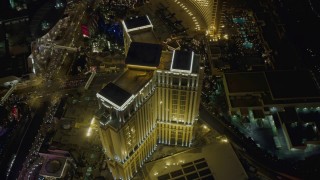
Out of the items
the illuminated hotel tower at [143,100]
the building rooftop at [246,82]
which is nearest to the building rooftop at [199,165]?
the illuminated hotel tower at [143,100]

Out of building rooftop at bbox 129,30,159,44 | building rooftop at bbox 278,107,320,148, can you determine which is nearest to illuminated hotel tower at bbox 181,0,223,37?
building rooftop at bbox 129,30,159,44

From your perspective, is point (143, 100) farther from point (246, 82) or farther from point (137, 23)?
point (246, 82)

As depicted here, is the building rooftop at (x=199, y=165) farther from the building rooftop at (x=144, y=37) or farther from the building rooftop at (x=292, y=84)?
the building rooftop at (x=144, y=37)

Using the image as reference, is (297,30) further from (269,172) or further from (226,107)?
(269,172)

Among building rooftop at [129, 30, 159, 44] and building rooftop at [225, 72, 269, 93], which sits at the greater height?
building rooftop at [129, 30, 159, 44]

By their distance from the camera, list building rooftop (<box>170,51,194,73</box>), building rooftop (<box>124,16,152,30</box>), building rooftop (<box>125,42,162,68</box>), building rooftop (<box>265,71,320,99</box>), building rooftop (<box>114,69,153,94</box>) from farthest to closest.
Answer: building rooftop (<box>265,71,320,99</box>) → building rooftop (<box>124,16,152,30</box>) → building rooftop (<box>170,51,194,73</box>) → building rooftop (<box>125,42,162,68</box>) → building rooftop (<box>114,69,153,94</box>)

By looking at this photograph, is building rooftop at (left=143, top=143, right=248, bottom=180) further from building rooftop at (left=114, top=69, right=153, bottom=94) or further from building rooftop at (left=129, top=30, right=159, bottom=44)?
building rooftop at (left=129, top=30, right=159, bottom=44)
